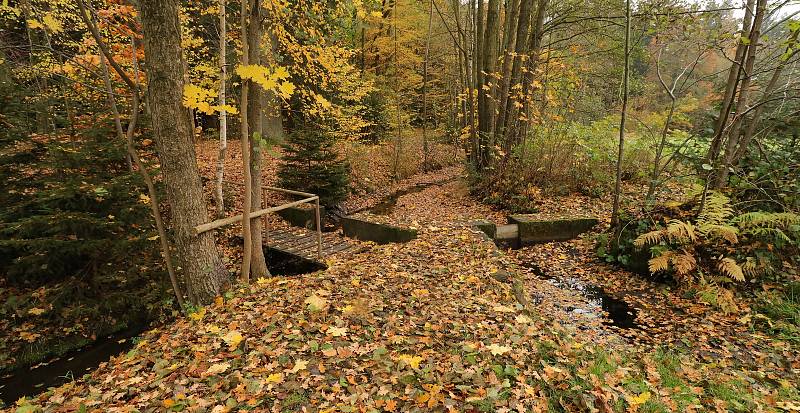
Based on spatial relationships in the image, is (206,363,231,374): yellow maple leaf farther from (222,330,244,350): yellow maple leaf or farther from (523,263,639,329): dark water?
(523,263,639,329): dark water

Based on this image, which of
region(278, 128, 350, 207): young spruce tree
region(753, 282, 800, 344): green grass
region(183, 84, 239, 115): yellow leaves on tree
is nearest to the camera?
region(183, 84, 239, 115): yellow leaves on tree

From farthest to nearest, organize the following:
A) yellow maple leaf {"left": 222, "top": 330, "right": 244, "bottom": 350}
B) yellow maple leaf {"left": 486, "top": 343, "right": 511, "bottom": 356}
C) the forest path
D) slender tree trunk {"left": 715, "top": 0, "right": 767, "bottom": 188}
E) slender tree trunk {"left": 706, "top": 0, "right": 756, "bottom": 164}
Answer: slender tree trunk {"left": 706, "top": 0, "right": 756, "bottom": 164}
slender tree trunk {"left": 715, "top": 0, "right": 767, "bottom": 188}
the forest path
yellow maple leaf {"left": 222, "top": 330, "right": 244, "bottom": 350}
yellow maple leaf {"left": 486, "top": 343, "right": 511, "bottom": 356}

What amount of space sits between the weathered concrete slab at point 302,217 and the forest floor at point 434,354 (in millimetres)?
4396

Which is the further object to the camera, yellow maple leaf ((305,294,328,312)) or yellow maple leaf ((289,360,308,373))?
yellow maple leaf ((305,294,328,312))

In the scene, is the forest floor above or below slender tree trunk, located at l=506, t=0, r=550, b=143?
below

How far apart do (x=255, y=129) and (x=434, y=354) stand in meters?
4.12

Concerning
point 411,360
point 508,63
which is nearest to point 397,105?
point 508,63

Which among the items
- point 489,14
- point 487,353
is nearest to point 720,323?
point 487,353

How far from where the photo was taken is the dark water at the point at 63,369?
490cm

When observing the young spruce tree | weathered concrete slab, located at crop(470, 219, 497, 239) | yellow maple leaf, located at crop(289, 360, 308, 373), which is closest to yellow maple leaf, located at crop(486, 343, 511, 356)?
yellow maple leaf, located at crop(289, 360, 308, 373)

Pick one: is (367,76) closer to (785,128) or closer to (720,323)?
(785,128)

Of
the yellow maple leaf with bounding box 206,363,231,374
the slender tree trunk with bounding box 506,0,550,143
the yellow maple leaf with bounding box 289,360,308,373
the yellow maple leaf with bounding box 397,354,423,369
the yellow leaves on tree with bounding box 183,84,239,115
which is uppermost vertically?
the slender tree trunk with bounding box 506,0,550,143

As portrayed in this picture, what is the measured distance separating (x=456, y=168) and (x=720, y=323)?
1404 cm

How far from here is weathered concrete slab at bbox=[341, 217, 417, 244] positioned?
8.23 meters
